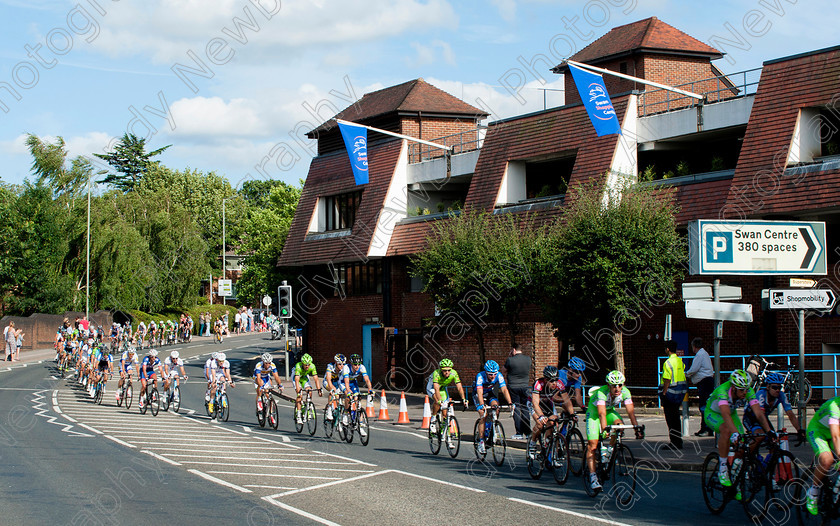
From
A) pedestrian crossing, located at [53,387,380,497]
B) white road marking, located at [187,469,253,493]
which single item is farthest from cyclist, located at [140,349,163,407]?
white road marking, located at [187,469,253,493]

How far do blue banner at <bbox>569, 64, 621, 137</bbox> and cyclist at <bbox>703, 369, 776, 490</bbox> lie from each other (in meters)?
15.8

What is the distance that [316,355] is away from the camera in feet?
140

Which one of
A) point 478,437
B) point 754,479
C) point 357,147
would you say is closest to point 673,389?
point 478,437

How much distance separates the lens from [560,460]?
1292 centimetres

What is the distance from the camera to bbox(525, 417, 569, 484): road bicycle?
1288 cm

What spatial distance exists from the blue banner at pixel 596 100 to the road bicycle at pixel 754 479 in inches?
645

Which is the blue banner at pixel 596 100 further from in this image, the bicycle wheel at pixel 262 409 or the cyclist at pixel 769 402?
the cyclist at pixel 769 402

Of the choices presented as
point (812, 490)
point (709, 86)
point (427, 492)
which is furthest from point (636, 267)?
point (709, 86)

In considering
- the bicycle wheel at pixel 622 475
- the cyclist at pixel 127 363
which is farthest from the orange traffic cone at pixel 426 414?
the cyclist at pixel 127 363

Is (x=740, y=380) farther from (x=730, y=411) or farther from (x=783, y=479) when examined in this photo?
(x=783, y=479)

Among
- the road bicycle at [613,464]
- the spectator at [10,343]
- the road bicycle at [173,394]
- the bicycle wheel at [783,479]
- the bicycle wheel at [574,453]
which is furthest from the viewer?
the spectator at [10,343]

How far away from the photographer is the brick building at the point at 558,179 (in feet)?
77.5

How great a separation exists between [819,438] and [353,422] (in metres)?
10.5

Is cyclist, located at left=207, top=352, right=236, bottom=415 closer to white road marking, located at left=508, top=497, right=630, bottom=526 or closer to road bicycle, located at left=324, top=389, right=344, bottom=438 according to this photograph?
road bicycle, located at left=324, top=389, right=344, bottom=438
